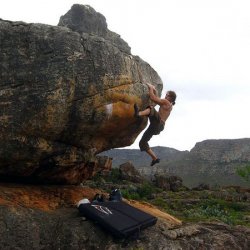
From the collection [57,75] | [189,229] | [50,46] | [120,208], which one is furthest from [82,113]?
[189,229]

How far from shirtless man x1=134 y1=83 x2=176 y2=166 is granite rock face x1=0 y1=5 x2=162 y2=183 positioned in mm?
534

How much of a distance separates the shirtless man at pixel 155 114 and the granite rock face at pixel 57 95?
1.75 ft

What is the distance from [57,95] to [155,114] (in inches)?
180

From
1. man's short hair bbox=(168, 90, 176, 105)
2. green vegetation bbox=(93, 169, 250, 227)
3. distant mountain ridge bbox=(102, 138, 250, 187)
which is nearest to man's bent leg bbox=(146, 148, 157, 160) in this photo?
man's short hair bbox=(168, 90, 176, 105)

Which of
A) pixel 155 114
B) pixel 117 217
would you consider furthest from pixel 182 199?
pixel 117 217

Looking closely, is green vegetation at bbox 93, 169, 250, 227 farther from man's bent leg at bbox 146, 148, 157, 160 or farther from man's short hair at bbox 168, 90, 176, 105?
man's short hair at bbox 168, 90, 176, 105

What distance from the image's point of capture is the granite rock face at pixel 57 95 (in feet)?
43.5

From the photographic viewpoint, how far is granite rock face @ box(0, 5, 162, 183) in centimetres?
1327

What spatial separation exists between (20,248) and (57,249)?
1183 mm

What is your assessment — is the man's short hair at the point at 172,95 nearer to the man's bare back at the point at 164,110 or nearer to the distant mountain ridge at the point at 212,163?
the man's bare back at the point at 164,110

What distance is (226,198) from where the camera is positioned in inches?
2356

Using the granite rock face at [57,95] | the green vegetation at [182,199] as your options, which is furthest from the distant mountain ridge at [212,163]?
the granite rock face at [57,95]

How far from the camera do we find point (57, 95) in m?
13.5

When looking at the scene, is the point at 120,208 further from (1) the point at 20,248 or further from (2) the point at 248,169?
(2) the point at 248,169
